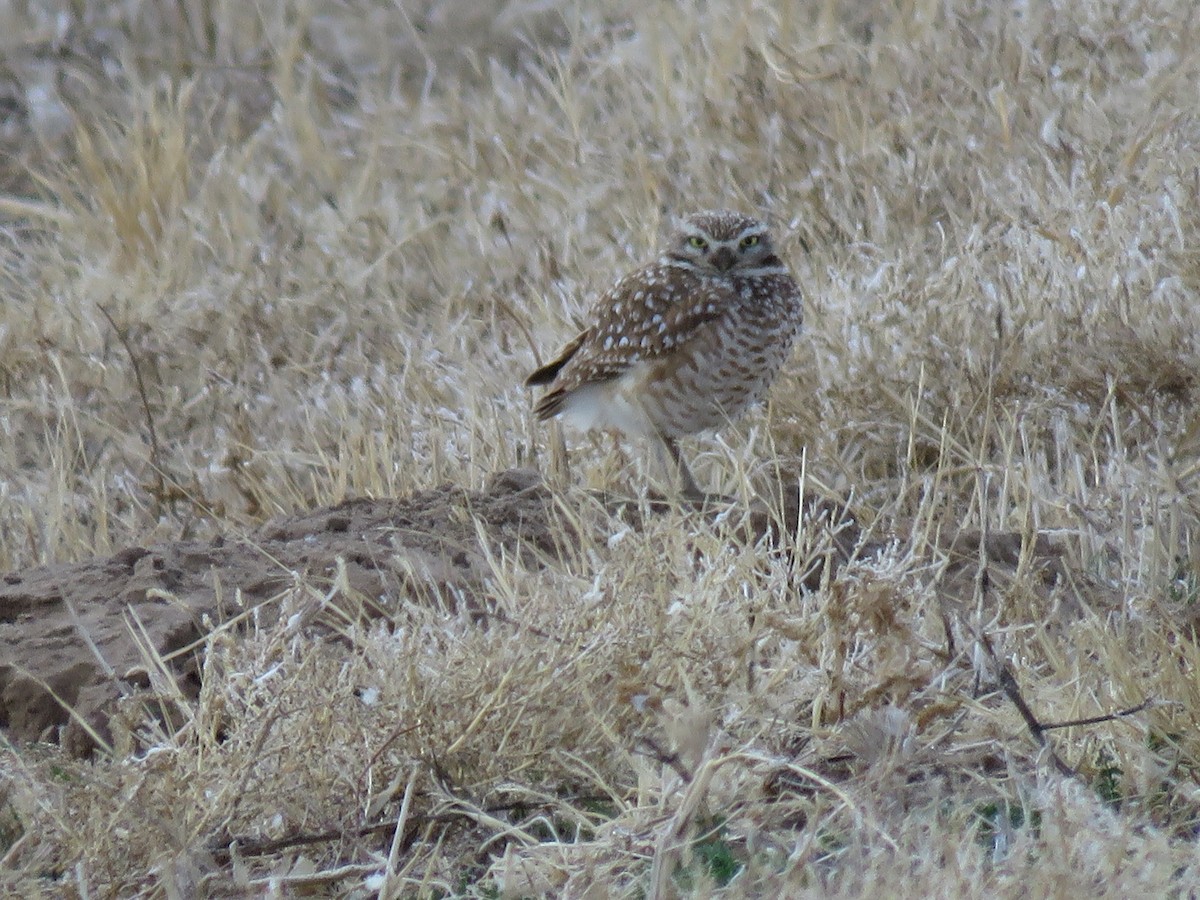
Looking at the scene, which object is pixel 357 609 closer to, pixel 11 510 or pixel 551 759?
pixel 551 759

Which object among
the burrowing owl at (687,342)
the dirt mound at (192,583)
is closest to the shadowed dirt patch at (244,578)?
the dirt mound at (192,583)

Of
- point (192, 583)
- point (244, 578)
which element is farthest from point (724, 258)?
point (192, 583)

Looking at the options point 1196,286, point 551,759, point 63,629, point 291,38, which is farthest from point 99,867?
A: point 291,38

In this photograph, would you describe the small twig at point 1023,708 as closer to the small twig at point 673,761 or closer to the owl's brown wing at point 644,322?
the small twig at point 673,761

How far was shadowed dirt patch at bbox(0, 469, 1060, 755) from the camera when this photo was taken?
4.14 metres

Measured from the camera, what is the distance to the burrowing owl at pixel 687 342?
5.71 m

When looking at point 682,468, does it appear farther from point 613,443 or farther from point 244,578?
point 244,578

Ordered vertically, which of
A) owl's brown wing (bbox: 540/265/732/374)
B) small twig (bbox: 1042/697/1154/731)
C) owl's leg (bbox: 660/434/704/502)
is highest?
owl's brown wing (bbox: 540/265/732/374)

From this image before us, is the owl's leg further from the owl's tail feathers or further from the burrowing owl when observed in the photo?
the owl's tail feathers

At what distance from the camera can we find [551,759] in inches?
144

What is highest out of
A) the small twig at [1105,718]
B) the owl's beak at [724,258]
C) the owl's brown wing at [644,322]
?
the owl's beak at [724,258]

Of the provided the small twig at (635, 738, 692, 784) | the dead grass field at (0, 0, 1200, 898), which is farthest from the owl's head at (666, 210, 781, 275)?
the small twig at (635, 738, 692, 784)

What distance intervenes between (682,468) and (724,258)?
0.71 metres

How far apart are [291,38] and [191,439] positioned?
12.5 feet
